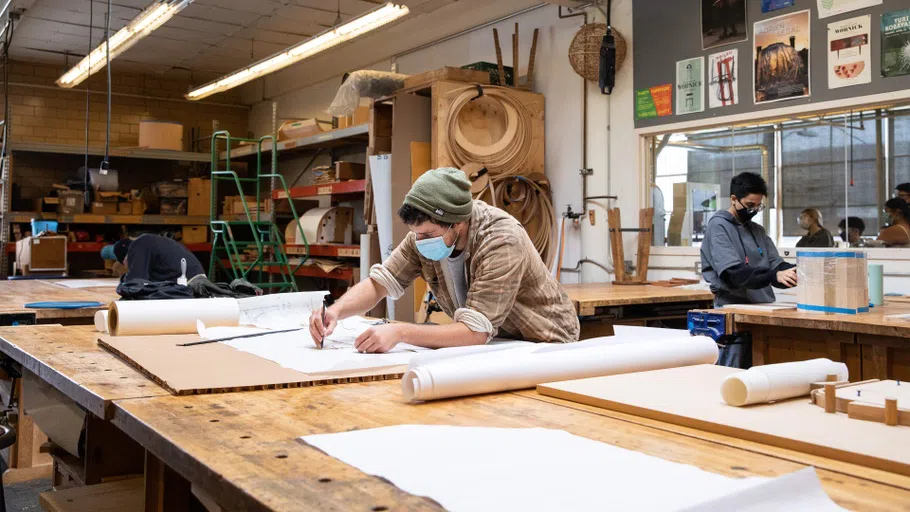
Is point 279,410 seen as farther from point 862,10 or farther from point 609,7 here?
point 609,7

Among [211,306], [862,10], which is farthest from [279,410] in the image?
[862,10]

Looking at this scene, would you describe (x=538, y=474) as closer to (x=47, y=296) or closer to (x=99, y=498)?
(x=99, y=498)

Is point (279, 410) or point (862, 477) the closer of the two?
point (862, 477)

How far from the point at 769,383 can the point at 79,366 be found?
165cm

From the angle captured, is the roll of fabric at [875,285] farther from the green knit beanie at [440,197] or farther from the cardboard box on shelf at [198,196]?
the cardboard box on shelf at [198,196]

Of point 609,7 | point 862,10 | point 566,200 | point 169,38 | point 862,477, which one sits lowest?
point 862,477

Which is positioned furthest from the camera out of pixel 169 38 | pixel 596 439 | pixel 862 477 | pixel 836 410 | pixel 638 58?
pixel 169 38

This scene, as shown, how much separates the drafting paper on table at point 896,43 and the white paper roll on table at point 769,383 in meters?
3.74

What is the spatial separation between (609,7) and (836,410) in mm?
5096

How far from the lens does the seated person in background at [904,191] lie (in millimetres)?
4524

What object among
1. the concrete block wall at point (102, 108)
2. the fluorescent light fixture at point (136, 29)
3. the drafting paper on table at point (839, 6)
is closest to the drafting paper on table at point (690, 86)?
the drafting paper on table at point (839, 6)

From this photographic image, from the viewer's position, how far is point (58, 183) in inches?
428

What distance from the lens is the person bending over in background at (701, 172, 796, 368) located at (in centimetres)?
407

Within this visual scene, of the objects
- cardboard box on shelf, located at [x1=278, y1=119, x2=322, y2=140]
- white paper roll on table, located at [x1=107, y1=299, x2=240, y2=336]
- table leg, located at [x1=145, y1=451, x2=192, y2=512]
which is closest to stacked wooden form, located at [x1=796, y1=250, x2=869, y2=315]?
white paper roll on table, located at [x1=107, y1=299, x2=240, y2=336]
